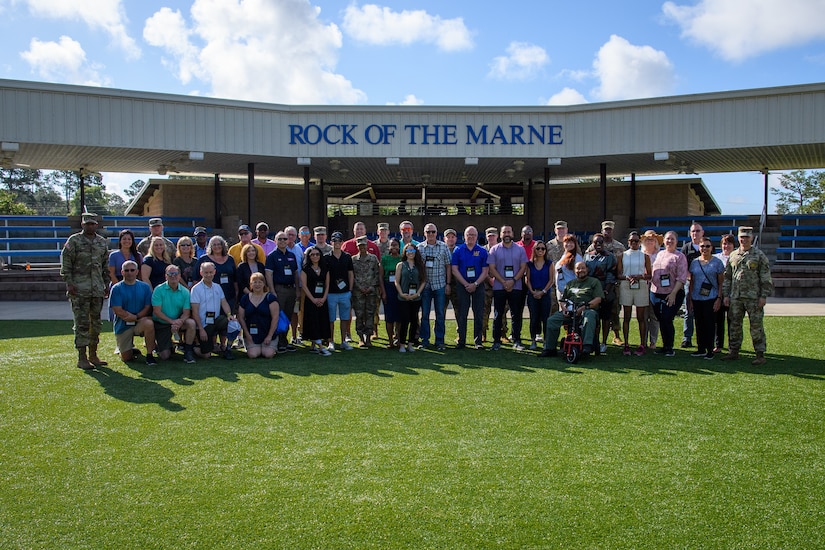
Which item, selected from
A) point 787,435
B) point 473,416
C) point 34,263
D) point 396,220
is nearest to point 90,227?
point 473,416

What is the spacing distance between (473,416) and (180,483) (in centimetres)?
245

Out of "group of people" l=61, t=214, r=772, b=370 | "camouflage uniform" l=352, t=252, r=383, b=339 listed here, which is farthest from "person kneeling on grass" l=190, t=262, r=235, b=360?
"camouflage uniform" l=352, t=252, r=383, b=339

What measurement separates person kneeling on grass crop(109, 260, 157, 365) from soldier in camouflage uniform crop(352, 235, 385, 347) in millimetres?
2702

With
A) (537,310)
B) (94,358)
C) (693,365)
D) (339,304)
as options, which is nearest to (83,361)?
(94,358)

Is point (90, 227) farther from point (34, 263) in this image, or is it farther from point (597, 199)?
point (597, 199)

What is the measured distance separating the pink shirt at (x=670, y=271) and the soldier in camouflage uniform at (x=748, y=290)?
1.76 ft

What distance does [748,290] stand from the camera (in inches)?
302

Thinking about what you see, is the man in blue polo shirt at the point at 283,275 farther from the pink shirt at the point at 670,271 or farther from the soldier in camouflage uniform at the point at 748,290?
the soldier in camouflage uniform at the point at 748,290

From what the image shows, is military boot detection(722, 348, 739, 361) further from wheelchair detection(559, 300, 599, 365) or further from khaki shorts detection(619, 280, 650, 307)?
wheelchair detection(559, 300, 599, 365)

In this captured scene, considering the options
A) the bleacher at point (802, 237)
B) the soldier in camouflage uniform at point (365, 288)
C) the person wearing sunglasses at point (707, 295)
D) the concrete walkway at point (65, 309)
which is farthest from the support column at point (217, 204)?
the bleacher at point (802, 237)

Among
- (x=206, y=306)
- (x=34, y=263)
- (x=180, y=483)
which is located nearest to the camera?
(x=180, y=483)

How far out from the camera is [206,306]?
803 centimetres

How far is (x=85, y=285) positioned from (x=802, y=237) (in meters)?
18.6

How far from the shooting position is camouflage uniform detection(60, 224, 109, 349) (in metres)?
7.42
